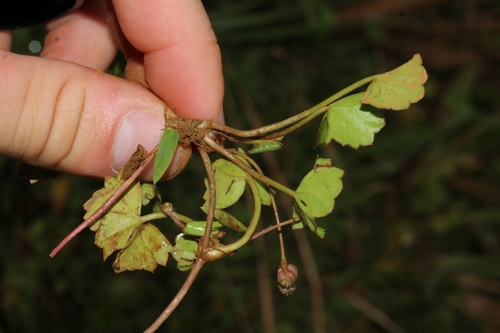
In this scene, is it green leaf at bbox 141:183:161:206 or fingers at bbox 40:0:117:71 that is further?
fingers at bbox 40:0:117:71

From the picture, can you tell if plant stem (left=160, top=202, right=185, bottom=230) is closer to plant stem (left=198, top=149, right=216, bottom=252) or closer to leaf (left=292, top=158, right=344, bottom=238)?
plant stem (left=198, top=149, right=216, bottom=252)

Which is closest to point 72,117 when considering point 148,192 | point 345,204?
point 148,192

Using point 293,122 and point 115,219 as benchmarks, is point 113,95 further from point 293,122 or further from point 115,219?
point 293,122

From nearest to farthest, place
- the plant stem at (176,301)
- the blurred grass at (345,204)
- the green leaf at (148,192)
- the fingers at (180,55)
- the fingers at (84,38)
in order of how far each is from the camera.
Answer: the plant stem at (176,301) < the green leaf at (148,192) < the fingers at (180,55) < the fingers at (84,38) < the blurred grass at (345,204)

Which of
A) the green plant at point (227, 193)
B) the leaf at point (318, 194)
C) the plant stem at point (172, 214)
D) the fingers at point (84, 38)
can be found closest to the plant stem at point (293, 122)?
the green plant at point (227, 193)

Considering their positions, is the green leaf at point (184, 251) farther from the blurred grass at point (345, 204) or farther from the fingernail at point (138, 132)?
the blurred grass at point (345, 204)

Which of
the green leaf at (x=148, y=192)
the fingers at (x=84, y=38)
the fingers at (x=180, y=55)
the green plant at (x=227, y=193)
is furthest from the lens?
the fingers at (x=84, y=38)

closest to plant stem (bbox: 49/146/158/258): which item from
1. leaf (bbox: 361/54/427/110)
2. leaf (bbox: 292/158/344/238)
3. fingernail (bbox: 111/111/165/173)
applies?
fingernail (bbox: 111/111/165/173)

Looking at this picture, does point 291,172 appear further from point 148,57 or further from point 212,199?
point 212,199
